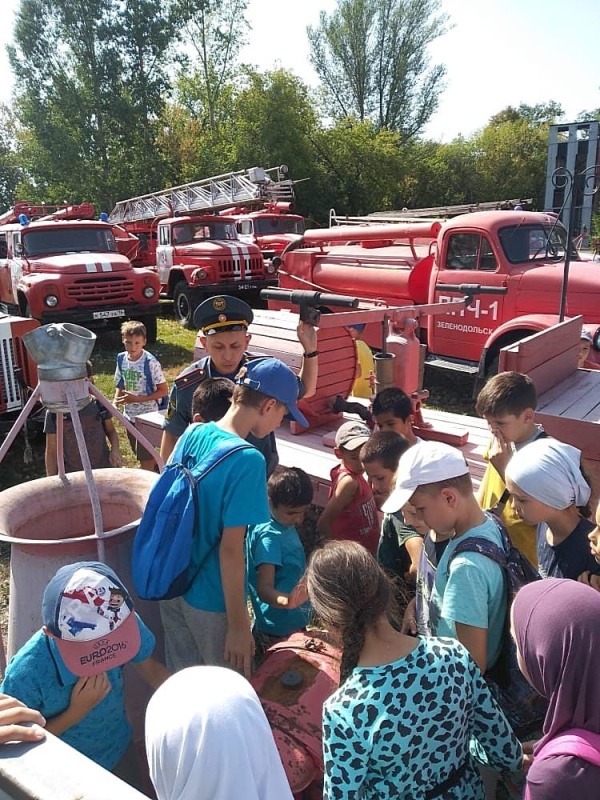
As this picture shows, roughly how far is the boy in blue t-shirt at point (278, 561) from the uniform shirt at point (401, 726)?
0.99m

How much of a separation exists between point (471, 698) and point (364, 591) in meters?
0.39

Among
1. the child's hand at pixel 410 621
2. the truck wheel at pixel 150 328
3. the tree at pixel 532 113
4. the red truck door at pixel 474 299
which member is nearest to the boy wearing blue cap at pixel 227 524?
the child's hand at pixel 410 621

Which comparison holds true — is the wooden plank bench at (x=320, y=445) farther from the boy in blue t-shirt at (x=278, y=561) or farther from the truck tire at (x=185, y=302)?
the truck tire at (x=185, y=302)

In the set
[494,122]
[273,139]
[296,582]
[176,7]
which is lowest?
[296,582]

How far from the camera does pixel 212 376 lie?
10.7 ft

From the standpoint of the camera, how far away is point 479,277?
6895 mm

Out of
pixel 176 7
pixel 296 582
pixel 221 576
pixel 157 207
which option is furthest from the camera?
pixel 176 7

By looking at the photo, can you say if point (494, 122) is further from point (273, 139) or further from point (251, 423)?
point (251, 423)

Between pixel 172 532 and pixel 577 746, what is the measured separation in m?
1.24

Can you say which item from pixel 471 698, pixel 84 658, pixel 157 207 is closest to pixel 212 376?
pixel 84 658

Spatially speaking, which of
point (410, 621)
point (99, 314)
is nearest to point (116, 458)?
point (410, 621)

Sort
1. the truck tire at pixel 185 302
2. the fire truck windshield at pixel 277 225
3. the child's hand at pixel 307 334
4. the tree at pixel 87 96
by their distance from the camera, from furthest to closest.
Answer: the tree at pixel 87 96, the fire truck windshield at pixel 277 225, the truck tire at pixel 185 302, the child's hand at pixel 307 334

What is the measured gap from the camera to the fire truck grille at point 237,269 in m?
11.7

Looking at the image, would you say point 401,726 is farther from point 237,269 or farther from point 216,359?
point 237,269
